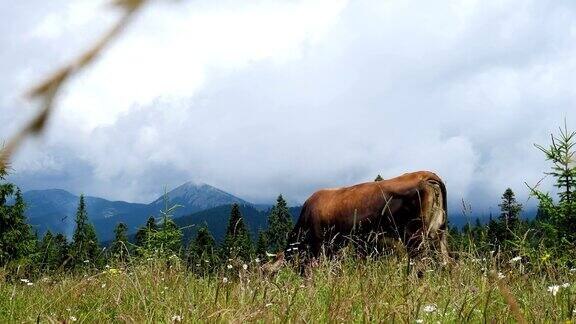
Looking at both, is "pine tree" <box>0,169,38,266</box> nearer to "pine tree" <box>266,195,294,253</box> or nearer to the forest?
the forest

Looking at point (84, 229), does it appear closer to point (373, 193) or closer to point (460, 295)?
point (373, 193)

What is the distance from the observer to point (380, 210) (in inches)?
531

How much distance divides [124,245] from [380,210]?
8.10 meters

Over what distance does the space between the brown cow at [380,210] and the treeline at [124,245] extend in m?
1.60

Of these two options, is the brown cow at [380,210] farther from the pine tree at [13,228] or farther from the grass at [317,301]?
the pine tree at [13,228]

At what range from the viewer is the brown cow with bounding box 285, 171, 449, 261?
13.0 m

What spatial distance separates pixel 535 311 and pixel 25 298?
4727mm

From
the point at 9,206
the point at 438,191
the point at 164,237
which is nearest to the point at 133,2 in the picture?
the point at 438,191

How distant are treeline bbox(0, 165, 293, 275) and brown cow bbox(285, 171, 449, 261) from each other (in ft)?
5.26

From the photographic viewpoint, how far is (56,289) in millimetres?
6293

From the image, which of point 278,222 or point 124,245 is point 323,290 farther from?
point 278,222

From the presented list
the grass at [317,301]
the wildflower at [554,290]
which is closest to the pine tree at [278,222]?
the grass at [317,301]

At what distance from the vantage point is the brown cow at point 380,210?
42.7ft

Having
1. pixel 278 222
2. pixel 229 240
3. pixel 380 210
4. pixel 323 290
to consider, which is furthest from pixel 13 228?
pixel 278 222
